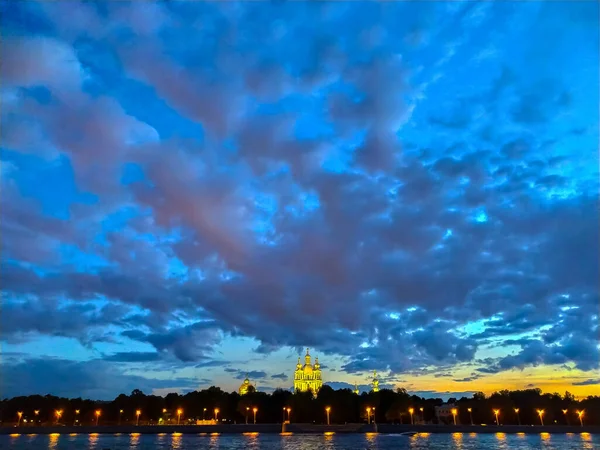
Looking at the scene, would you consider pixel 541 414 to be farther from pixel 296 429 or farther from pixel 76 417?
pixel 76 417

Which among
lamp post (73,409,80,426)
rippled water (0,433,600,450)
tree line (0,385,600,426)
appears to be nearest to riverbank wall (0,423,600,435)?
tree line (0,385,600,426)

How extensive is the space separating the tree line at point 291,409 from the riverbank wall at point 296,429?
13.5 meters

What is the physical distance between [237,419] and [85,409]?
56308mm

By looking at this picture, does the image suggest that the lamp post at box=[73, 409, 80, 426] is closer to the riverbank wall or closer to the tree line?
the tree line

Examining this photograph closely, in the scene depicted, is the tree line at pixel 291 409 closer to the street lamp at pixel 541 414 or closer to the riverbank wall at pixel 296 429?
the street lamp at pixel 541 414

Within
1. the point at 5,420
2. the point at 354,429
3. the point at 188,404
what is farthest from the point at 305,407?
the point at 5,420

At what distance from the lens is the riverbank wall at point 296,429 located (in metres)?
130

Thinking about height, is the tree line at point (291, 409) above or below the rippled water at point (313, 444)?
above

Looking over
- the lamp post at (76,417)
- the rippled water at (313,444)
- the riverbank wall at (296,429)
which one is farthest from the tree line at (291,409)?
the rippled water at (313,444)

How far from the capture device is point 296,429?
447 ft

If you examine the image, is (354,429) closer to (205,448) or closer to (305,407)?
(305,407)

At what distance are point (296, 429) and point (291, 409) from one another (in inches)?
1110

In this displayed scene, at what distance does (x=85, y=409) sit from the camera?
188 meters

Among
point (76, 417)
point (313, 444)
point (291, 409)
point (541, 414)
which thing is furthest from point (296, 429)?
point (76, 417)
